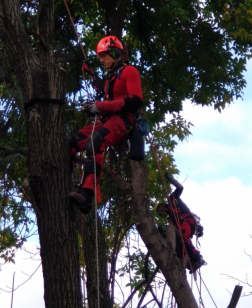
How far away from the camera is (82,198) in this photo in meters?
3.93

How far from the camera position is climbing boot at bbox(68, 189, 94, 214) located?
388 centimetres

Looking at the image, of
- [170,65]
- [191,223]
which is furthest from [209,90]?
[191,223]

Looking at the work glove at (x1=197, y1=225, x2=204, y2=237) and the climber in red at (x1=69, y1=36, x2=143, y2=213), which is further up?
the work glove at (x1=197, y1=225, x2=204, y2=237)

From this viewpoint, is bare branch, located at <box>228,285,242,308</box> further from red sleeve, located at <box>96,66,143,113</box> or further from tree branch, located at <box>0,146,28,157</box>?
tree branch, located at <box>0,146,28,157</box>

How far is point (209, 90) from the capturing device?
855 cm

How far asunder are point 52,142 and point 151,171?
5.32m

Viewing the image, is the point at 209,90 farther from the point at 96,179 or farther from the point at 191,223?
the point at 96,179

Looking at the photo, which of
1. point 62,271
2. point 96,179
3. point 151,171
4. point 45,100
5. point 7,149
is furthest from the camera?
point 151,171

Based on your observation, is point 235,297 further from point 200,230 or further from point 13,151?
point 200,230

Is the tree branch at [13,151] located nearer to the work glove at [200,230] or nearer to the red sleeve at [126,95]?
the red sleeve at [126,95]

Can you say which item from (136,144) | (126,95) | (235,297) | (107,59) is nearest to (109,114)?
Answer: (126,95)

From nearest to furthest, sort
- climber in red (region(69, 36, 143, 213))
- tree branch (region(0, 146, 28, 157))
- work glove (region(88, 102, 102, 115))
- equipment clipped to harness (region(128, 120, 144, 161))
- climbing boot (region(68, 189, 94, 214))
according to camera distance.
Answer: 1. climbing boot (region(68, 189, 94, 214))
2. climber in red (region(69, 36, 143, 213))
3. work glove (region(88, 102, 102, 115))
4. equipment clipped to harness (region(128, 120, 144, 161))
5. tree branch (region(0, 146, 28, 157))

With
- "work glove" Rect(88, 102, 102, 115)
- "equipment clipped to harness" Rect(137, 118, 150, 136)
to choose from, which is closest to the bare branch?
"equipment clipped to harness" Rect(137, 118, 150, 136)

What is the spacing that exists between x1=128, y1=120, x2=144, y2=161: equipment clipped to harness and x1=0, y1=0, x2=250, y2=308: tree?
0.84m
